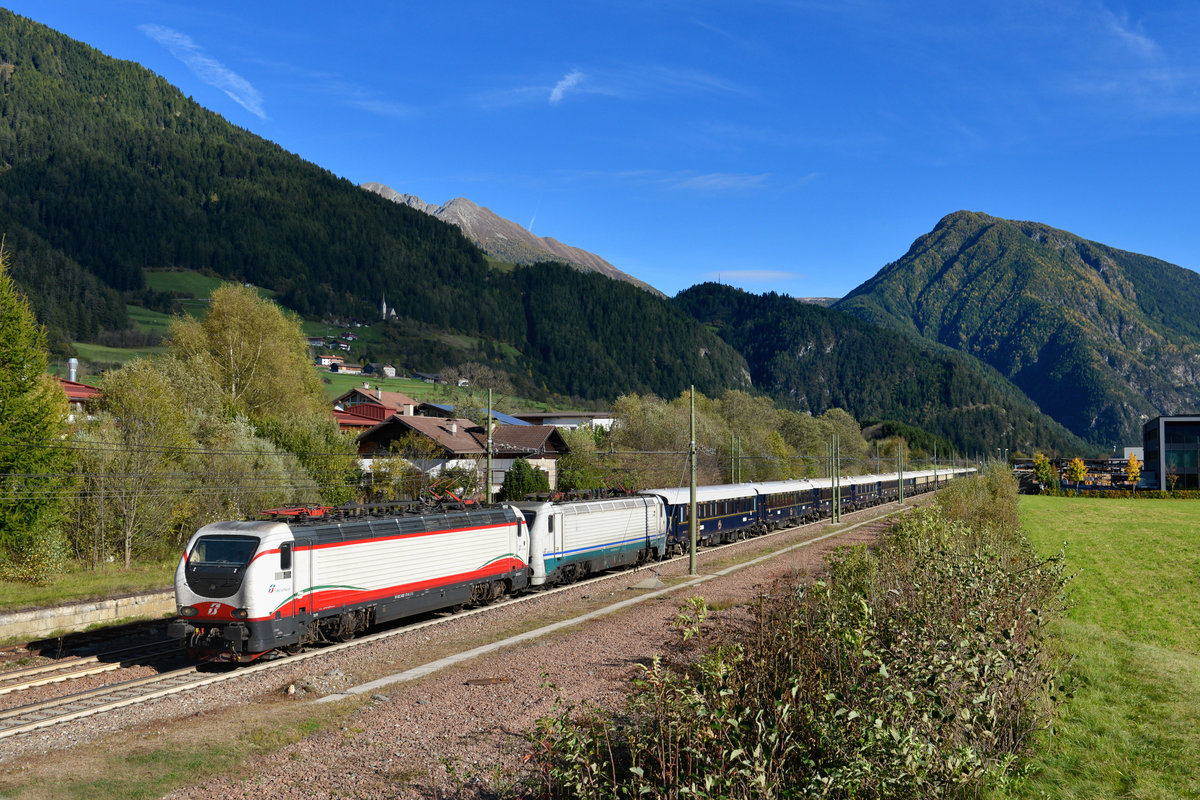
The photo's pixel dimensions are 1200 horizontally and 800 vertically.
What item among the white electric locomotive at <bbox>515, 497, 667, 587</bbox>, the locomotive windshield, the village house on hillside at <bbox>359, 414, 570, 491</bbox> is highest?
the village house on hillside at <bbox>359, 414, 570, 491</bbox>

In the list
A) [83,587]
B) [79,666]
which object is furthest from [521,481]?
[79,666]

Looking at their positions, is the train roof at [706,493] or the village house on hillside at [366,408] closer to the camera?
the train roof at [706,493]

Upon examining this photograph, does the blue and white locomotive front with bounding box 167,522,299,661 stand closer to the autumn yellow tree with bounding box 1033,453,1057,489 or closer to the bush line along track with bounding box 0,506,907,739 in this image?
the bush line along track with bounding box 0,506,907,739

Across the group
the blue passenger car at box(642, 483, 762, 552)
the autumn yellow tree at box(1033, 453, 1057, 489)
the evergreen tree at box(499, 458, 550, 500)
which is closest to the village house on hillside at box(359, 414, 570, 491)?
the evergreen tree at box(499, 458, 550, 500)

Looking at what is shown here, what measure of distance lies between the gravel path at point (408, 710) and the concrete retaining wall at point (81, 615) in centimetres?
957

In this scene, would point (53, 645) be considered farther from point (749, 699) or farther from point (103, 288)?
point (103, 288)

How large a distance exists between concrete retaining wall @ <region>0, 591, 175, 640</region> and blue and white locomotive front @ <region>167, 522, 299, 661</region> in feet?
24.6

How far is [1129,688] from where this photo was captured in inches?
576

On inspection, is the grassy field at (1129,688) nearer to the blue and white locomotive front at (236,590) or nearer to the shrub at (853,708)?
the shrub at (853,708)

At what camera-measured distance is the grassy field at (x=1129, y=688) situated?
9.99 m

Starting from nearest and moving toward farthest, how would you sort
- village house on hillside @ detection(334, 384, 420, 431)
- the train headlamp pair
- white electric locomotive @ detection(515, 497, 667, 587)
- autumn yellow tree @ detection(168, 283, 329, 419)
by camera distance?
the train headlamp pair, white electric locomotive @ detection(515, 497, 667, 587), autumn yellow tree @ detection(168, 283, 329, 419), village house on hillside @ detection(334, 384, 420, 431)

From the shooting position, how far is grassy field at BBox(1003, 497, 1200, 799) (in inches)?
393

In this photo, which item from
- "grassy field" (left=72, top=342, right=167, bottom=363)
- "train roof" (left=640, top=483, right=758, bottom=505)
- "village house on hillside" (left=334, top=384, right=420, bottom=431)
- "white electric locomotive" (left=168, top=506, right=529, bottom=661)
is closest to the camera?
"white electric locomotive" (left=168, top=506, right=529, bottom=661)

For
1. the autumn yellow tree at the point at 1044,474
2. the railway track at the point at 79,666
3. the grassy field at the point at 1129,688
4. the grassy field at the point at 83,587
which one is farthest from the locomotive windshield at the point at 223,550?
the autumn yellow tree at the point at 1044,474
